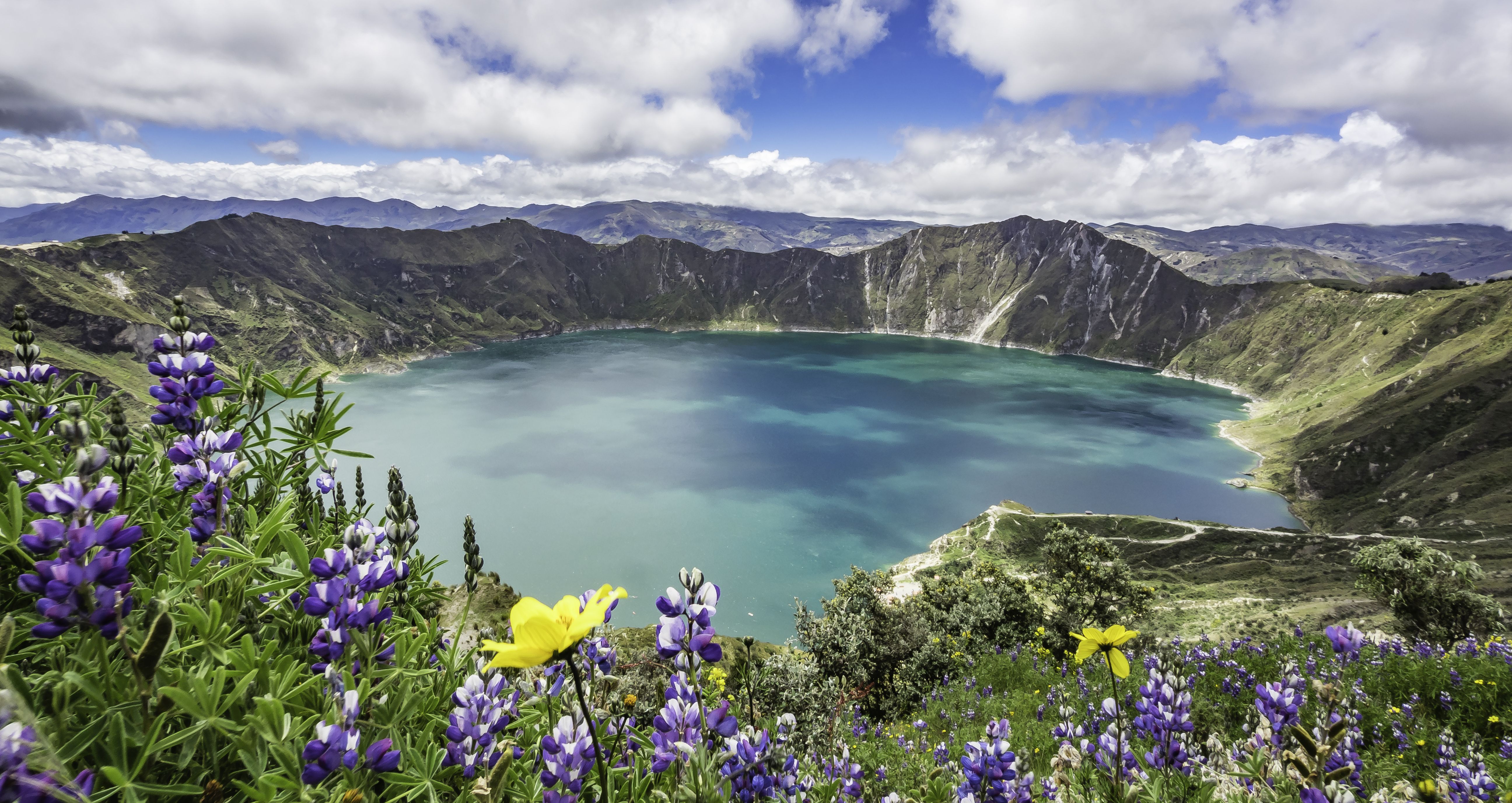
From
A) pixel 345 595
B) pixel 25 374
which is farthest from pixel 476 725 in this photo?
pixel 25 374

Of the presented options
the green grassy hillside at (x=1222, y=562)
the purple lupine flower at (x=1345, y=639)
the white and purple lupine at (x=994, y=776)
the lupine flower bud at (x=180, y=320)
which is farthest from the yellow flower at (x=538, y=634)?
the green grassy hillside at (x=1222, y=562)

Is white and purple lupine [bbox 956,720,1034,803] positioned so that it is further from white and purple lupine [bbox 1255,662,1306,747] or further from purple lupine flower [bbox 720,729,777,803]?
white and purple lupine [bbox 1255,662,1306,747]

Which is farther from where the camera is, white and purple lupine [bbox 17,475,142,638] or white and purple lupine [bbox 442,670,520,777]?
white and purple lupine [bbox 442,670,520,777]

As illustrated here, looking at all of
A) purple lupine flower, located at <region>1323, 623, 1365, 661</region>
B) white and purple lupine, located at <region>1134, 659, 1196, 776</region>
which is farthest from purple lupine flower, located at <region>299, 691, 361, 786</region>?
purple lupine flower, located at <region>1323, 623, 1365, 661</region>

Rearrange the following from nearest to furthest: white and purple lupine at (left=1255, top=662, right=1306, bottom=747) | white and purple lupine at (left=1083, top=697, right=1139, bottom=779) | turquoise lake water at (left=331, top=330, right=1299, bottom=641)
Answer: white and purple lupine at (left=1083, top=697, right=1139, bottom=779) → white and purple lupine at (left=1255, top=662, right=1306, bottom=747) → turquoise lake water at (left=331, top=330, right=1299, bottom=641)

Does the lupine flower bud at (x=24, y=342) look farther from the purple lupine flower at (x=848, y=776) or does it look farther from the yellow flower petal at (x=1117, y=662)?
the yellow flower petal at (x=1117, y=662)

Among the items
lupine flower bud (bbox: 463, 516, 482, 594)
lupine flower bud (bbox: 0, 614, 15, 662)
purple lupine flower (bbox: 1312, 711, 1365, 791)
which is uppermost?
lupine flower bud (bbox: 0, 614, 15, 662)
